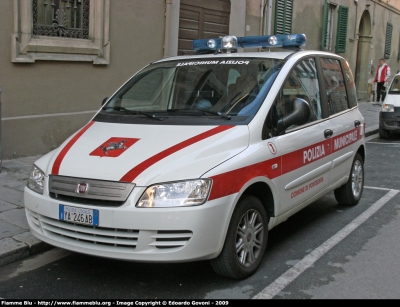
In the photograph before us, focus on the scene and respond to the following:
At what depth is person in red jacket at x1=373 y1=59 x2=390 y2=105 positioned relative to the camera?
20125 millimetres

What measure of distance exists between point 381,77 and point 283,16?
6734 millimetres

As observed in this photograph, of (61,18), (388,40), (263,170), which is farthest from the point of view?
(388,40)

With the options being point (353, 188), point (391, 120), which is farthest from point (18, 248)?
point (391, 120)

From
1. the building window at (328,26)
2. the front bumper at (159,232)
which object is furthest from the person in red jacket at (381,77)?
the front bumper at (159,232)

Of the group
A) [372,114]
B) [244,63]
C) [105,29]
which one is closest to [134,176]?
[244,63]

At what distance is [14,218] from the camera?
5.42 m

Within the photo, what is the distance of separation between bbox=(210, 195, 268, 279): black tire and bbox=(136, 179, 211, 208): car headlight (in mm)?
385

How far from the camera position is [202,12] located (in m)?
12.4

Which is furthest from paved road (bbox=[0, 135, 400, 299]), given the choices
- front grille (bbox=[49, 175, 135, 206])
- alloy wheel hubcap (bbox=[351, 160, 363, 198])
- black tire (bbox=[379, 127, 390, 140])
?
black tire (bbox=[379, 127, 390, 140])

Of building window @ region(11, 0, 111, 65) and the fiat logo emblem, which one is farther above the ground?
building window @ region(11, 0, 111, 65)

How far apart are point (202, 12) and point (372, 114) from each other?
7903 mm

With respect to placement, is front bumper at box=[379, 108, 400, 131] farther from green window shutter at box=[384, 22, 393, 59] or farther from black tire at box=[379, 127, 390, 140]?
green window shutter at box=[384, 22, 393, 59]

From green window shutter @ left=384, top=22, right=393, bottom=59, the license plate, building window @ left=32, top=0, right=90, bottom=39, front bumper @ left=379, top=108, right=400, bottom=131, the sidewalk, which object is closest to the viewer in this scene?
the license plate

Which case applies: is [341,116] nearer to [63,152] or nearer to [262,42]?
[262,42]
